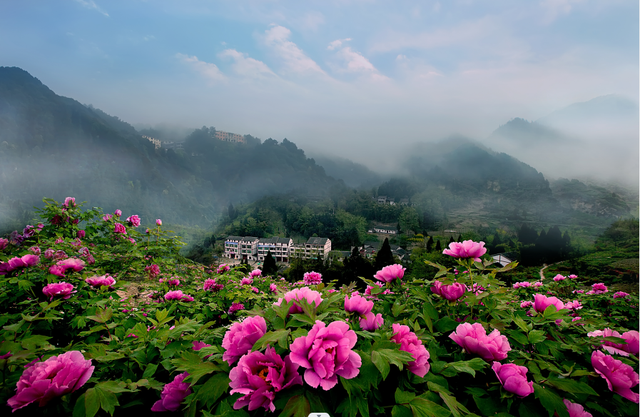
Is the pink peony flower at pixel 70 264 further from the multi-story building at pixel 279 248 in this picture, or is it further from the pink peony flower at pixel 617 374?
the multi-story building at pixel 279 248

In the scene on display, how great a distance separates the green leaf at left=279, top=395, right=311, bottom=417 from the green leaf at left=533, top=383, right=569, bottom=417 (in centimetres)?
52

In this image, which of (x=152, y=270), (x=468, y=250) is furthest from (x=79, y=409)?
(x=152, y=270)

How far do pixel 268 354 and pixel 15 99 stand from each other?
6.08m

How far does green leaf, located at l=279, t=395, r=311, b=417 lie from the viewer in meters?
0.45

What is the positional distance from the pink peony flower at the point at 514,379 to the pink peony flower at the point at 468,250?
45 cm

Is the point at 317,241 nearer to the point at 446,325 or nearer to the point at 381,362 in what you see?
the point at 446,325

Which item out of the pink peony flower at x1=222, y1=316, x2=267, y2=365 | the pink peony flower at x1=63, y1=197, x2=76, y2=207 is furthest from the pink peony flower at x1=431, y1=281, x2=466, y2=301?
the pink peony flower at x1=63, y1=197, x2=76, y2=207

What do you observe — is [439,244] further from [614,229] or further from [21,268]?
[21,268]

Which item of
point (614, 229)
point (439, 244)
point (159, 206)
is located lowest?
point (439, 244)

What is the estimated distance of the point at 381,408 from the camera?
0.52 m

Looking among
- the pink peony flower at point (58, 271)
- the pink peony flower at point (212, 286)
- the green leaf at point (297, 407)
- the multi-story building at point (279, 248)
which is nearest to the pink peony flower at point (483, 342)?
the green leaf at point (297, 407)

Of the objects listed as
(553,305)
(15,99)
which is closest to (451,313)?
(553,305)

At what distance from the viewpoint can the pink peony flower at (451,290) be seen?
0.90 m

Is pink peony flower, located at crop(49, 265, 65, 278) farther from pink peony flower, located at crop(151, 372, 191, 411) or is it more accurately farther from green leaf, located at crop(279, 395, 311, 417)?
green leaf, located at crop(279, 395, 311, 417)
